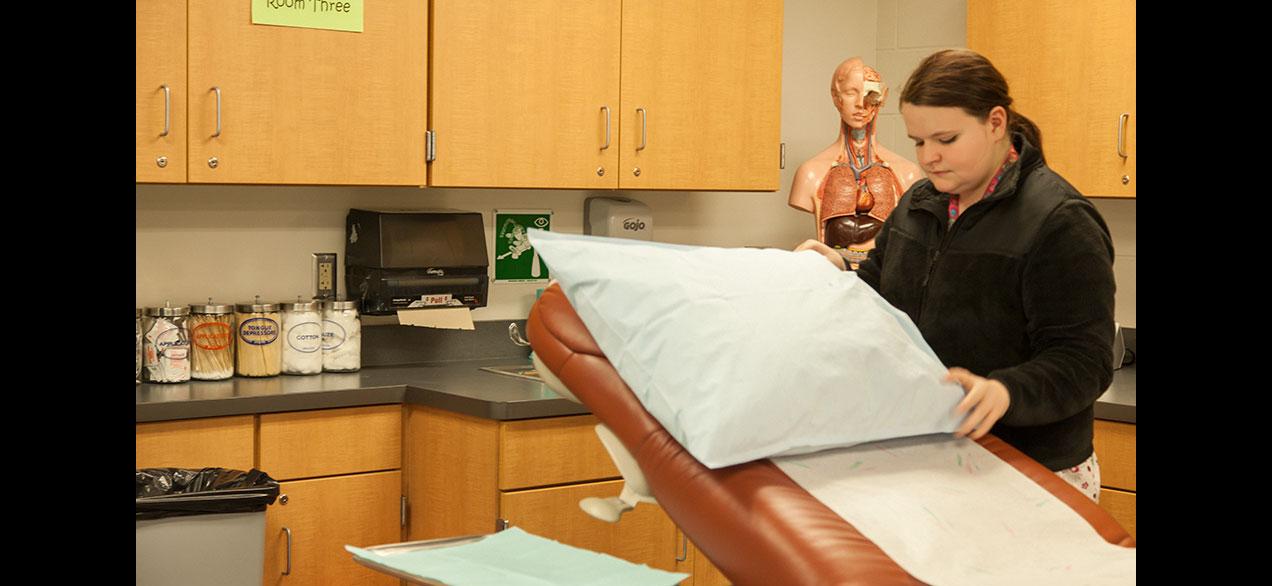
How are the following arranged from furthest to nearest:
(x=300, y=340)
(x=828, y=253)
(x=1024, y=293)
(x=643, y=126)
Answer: (x=643, y=126)
(x=300, y=340)
(x=828, y=253)
(x=1024, y=293)

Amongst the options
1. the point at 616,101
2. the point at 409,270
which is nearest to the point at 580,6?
the point at 616,101

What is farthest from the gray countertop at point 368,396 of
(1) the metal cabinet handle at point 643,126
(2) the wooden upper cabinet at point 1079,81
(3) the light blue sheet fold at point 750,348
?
(3) the light blue sheet fold at point 750,348

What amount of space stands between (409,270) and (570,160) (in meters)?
0.51

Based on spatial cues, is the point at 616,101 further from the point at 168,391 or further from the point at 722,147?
the point at 168,391

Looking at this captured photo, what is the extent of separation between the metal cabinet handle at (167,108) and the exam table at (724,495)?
1386 mm

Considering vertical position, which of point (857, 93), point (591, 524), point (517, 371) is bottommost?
point (591, 524)

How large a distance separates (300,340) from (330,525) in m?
0.49

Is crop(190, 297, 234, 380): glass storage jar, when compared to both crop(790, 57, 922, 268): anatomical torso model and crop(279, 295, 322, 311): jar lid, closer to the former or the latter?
crop(279, 295, 322, 311): jar lid

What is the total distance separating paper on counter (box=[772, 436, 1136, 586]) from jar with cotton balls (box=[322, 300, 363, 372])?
1893mm

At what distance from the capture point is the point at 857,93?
3.72 m

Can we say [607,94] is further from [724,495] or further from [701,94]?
[724,495]

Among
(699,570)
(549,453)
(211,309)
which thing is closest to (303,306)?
(211,309)

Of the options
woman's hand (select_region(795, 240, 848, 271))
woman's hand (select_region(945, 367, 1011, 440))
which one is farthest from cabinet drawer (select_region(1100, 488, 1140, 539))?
woman's hand (select_region(945, 367, 1011, 440))

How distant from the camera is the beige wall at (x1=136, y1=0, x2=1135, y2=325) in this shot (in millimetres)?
3227
